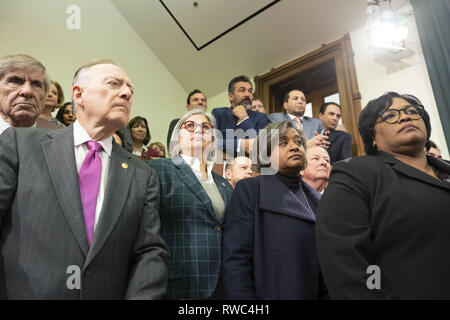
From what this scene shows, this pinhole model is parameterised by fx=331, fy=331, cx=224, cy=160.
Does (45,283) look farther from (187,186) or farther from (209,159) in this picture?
(209,159)

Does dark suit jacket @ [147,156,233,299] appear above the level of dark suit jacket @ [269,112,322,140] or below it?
below

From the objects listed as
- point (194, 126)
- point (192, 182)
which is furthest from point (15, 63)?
point (192, 182)

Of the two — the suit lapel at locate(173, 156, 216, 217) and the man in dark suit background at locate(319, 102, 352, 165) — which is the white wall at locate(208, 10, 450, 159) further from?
the suit lapel at locate(173, 156, 216, 217)

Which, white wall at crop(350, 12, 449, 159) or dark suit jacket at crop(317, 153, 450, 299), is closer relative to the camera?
dark suit jacket at crop(317, 153, 450, 299)

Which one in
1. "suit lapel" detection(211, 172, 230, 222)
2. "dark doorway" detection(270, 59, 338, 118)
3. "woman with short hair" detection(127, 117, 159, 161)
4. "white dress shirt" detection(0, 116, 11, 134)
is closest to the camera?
"white dress shirt" detection(0, 116, 11, 134)

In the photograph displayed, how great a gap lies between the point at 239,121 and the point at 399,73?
6.74 feet

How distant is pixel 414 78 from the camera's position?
3.66 m

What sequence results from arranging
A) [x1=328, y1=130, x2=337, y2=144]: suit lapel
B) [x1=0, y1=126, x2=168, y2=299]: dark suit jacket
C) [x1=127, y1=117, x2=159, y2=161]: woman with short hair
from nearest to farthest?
1. [x1=0, y1=126, x2=168, y2=299]: dark suit jacket
2. [x1=328, y1=130, x2=337, y2=144]: suit lapel
3. [x1=127, y1=117, x2=159, y2=161]: woman with short hair

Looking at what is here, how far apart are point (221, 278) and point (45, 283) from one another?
0.70m

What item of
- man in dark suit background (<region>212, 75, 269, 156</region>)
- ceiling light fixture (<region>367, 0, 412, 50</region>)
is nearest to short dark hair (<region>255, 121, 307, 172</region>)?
man in dark suit background (<region>212, 75, 269, 156</region>)

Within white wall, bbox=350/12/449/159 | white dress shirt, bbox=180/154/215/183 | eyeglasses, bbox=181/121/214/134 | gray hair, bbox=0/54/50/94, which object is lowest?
white dress shirt, bbox=180/154/215/183

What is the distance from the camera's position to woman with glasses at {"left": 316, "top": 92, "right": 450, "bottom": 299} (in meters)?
0.98

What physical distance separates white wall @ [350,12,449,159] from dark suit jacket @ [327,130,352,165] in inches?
34.0
